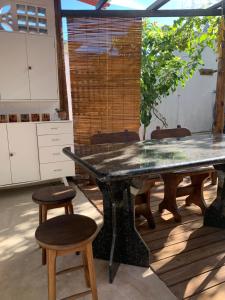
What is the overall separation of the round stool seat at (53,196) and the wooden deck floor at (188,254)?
79 cm

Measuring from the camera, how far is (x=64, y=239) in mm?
1230

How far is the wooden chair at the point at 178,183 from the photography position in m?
2.42

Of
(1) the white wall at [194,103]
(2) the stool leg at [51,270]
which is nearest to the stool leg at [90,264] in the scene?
(2) the stool leg at [51,270]

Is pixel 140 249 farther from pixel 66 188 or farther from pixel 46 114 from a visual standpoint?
pixel 46 114

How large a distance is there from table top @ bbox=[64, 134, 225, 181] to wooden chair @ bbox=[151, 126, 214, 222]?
1.72ft

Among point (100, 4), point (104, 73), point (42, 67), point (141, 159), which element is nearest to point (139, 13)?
point (100, 4)

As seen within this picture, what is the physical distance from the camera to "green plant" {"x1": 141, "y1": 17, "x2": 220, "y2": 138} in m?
3.92

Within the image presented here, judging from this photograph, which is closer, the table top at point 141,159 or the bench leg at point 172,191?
the table top at point 141,159

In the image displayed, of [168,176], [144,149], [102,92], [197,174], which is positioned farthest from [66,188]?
[102,92]

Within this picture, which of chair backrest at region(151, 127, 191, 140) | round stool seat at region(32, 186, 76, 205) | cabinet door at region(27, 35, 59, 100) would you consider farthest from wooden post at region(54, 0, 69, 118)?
round stool seat at region(32, 186, 76, 205)

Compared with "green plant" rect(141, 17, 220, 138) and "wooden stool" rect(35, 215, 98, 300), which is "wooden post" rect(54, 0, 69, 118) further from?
"wooden stool" rect(35, 215, 98, 300)

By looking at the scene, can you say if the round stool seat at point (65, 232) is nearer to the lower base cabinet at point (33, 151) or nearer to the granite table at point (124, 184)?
the granite table at point (124, 184)

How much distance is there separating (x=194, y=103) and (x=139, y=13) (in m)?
3.79

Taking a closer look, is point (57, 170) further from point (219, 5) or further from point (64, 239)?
point (219, 5)
